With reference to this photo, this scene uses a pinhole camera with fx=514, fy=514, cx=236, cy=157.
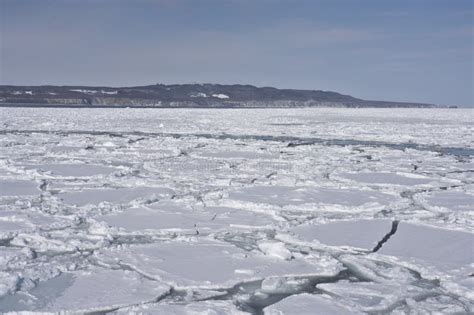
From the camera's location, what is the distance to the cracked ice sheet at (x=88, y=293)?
2.94m

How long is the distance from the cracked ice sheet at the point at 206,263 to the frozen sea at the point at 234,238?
0.01 metres

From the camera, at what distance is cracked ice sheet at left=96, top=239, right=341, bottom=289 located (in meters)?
3.48

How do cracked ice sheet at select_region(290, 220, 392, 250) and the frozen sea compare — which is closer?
the frozen sea

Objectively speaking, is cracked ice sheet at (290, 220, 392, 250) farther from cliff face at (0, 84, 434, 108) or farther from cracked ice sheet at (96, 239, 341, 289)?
cliff face at (0, 84, 434, 108)

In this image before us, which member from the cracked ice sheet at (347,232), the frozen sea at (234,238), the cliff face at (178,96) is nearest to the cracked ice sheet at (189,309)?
the frozen sea at (234,238)

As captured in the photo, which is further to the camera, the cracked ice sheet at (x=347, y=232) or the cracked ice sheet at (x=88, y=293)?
the cracked ice sheet at (x=347, y=232)

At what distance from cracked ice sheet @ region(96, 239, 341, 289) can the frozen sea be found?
0.01m

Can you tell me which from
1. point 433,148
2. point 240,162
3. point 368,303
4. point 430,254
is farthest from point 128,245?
point 433,148

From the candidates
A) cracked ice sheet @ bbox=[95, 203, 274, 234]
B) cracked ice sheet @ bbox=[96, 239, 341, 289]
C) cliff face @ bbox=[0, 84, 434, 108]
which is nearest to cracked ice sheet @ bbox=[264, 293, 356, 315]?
cracked ice sheet @ bbox=[96, 239, 341, 289]

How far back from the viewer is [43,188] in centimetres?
658

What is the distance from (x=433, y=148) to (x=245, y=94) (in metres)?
96.8

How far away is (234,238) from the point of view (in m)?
4.47

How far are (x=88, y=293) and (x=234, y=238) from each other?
1600 mm

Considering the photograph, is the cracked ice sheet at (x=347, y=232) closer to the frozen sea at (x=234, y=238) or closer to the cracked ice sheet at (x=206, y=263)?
the frozen sea at (x=234, y=238)
